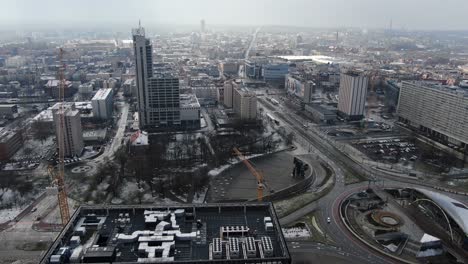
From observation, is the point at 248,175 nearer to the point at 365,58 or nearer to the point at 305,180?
the point at 305,180

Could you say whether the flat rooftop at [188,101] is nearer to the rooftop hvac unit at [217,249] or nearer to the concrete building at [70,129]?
the concrete building at [70,129]

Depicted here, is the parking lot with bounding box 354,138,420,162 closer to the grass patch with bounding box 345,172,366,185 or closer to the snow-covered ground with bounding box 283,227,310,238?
the grass patch with bounding box 345,172,366,185

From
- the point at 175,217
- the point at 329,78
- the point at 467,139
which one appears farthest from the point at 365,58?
the point at 175,217

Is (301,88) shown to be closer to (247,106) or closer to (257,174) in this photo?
(247,106)

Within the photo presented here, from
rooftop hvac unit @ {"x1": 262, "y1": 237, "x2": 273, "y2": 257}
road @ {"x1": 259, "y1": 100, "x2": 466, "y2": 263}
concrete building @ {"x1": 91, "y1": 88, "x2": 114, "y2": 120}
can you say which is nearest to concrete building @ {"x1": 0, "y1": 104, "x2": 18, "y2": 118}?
concrete building @ {"x1": 91, "y1": 88, "x2": 114, "y2": 120}

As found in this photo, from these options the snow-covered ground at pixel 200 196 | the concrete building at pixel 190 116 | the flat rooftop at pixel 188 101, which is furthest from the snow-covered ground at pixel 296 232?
the flat rooftop at pixel 188 101

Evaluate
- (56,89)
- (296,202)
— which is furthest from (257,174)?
(56,89)
